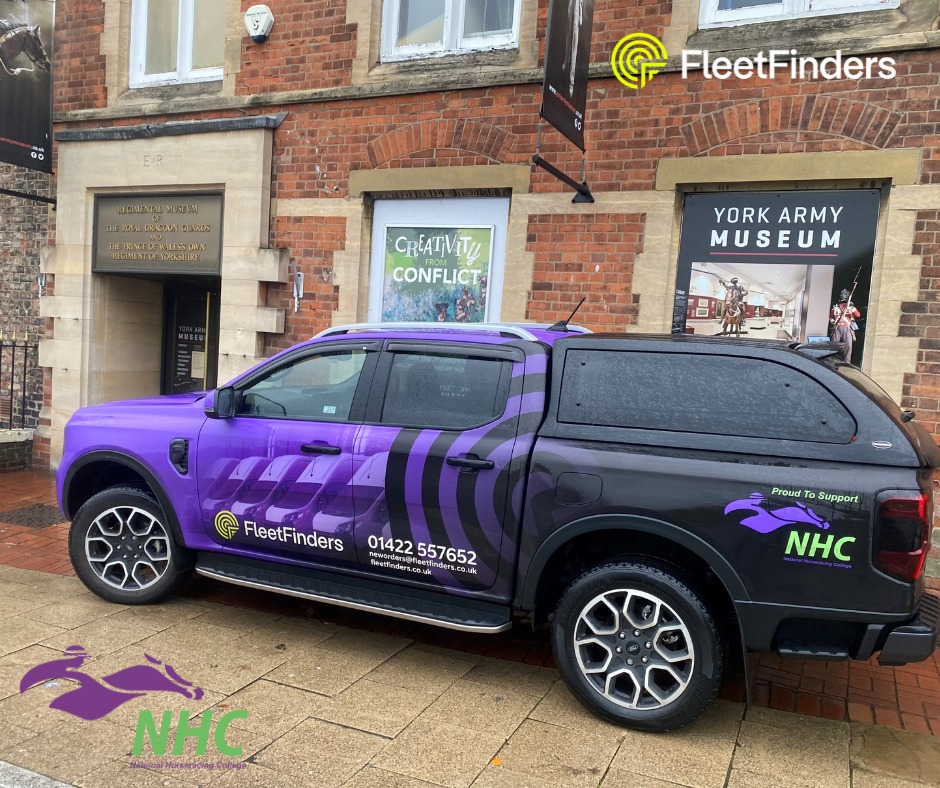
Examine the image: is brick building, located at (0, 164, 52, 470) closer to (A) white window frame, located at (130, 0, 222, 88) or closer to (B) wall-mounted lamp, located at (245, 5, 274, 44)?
(A) white window frame, located at (130, 0, 222, 88)

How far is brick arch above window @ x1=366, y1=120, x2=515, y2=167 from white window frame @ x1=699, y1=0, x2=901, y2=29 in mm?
1921

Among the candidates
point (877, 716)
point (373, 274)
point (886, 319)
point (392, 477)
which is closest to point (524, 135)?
point (373, 274)

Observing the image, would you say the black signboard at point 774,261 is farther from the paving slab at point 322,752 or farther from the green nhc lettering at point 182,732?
the green nhc lettering at point 182,732

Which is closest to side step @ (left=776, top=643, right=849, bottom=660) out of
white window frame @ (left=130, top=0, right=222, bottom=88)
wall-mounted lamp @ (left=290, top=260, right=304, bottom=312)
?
wall-mounted lamp @ (left=290, top=260, right=304, bottom=312)

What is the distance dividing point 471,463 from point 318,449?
2.95ft

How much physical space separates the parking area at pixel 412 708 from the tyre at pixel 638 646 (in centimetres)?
15

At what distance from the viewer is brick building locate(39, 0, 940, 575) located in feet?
19.3

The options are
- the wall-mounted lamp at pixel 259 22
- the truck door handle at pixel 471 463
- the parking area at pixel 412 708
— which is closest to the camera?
the parking area at pixel 412 708

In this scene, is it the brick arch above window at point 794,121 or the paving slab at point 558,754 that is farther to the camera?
the brick arch above window at point 794,121

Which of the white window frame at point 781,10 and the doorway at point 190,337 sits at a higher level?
the white window frame at point 781,10

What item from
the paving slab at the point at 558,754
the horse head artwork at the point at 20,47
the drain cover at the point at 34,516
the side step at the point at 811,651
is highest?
the horse head artwork at the point at 20,47

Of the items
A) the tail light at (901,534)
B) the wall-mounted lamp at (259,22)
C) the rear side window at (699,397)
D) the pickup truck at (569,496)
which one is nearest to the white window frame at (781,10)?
the pickup truck at (569,496)

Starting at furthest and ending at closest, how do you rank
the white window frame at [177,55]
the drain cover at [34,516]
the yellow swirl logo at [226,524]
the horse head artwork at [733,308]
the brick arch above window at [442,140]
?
the white window frame at [177,55] → the brick arch above window at [442,140] → the drain cover at [34,516] → the horse head artwork at [733,308] → the yellow swirl logo at [226,524]

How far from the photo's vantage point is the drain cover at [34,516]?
6827mm
